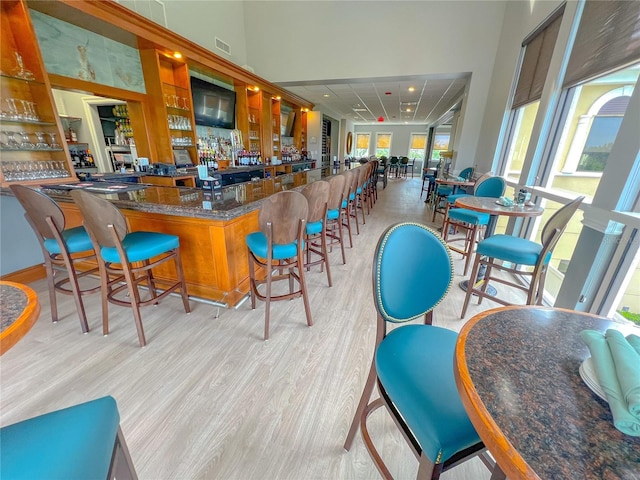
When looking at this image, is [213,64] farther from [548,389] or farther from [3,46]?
[548,389]

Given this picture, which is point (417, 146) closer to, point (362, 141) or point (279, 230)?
point (362, 141)

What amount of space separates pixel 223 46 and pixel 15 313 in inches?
237

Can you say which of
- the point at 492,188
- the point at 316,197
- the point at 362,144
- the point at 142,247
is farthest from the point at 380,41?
the point at 362,144

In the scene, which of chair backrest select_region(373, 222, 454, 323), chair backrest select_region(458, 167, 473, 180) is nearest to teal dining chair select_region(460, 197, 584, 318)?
chair backrest select_region(373, 222, 454, 323)

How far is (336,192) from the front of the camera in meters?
2.71

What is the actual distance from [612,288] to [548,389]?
1.77 metres

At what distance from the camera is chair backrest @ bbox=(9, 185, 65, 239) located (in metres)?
1.55

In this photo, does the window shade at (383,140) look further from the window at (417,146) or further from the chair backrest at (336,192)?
the chair backrest at (336,192)

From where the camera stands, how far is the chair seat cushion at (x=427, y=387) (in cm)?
67

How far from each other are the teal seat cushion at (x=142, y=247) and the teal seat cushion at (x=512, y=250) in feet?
7.99

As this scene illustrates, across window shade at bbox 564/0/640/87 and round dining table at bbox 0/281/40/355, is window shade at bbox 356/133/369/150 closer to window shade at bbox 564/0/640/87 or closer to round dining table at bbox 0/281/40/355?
window shade at bbox 564/0/640/87

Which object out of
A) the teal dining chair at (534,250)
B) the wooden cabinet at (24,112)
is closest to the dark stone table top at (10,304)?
the wooden cabinet at (24,112)

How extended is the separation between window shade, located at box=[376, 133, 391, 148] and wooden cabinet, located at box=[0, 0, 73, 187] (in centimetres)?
1449

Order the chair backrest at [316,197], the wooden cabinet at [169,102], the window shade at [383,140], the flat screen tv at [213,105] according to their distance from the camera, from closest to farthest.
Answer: the chair backrest at [316,197] → the wooden cabinet at [169,102] → the flat screen tv at [213,105] → the window shade at [383,140]
